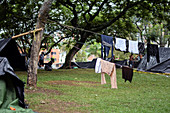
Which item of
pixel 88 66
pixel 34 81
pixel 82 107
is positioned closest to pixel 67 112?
pixel 82 107

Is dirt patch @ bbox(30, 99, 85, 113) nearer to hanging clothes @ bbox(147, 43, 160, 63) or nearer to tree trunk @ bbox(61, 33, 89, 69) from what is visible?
hanging clothes @ bbox(147, 43, 160, 63)

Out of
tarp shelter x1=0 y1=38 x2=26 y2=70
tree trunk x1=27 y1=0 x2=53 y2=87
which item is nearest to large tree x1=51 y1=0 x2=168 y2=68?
tarp shelter x1=0 y1=38 x2=26 y2=70

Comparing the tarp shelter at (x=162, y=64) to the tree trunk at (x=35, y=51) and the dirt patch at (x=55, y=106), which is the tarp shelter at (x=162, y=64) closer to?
the tree trunk at (x=35, y=51)

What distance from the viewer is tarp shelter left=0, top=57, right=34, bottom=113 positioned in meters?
4.63

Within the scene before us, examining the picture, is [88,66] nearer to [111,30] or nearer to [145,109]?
[111,30]

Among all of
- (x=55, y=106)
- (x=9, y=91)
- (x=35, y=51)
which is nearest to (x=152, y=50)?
(x=35, y=51)

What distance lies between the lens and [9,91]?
4969 mm

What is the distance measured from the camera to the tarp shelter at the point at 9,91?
463 centimetres

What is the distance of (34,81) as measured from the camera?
7902 millimetres

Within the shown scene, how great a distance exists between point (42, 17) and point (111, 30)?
15908mm

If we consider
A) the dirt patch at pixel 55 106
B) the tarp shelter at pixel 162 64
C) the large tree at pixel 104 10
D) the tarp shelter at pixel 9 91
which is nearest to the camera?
the tarp shelter at pixel 9 91

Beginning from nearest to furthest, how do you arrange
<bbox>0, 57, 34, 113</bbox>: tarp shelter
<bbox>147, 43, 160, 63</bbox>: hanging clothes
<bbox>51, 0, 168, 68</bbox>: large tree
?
<bbox>0, 57, 34, 113</bbox>: tarp shelter, <bbox>147, 43, 160, 63</bbox>: hanging clothes, <bbox>51, 0, 168, 68</bbox>: large tree

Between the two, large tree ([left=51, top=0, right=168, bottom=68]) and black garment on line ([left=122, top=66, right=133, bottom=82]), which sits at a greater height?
large tree ([left=51, top=0, right=168, bottom=68])

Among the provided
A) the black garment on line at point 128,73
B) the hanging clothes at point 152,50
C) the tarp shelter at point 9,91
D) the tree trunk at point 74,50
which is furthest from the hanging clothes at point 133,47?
the tarp shelter at point 9,91
